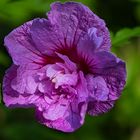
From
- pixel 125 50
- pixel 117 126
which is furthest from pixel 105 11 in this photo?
pixel 117 126

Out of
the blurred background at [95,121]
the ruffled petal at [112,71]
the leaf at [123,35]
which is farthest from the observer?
the blurred background at [95,121]

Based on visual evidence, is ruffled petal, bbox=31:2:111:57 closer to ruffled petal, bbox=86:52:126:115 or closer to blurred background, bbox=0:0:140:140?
ruffled petal, bbox=86:52:126:115

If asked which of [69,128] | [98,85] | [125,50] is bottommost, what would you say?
[125,50]

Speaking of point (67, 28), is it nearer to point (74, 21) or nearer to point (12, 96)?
point (74, 21)

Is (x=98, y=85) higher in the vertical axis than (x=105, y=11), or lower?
higher

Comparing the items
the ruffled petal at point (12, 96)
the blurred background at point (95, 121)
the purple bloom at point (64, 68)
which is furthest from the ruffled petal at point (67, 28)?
the blurred background at point (95, 121)

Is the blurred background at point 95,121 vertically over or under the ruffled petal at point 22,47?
under

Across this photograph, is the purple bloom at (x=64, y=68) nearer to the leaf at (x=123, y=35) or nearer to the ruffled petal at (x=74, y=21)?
the ruffled petal at (x=74, y=21)

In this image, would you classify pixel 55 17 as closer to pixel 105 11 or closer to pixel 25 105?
pixel 25 105

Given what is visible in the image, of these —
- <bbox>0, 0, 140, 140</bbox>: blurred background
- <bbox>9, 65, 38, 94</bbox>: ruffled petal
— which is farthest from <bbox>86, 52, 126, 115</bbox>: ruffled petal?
<bbox>0, 0, 140, 140</bbox>: blurred background
